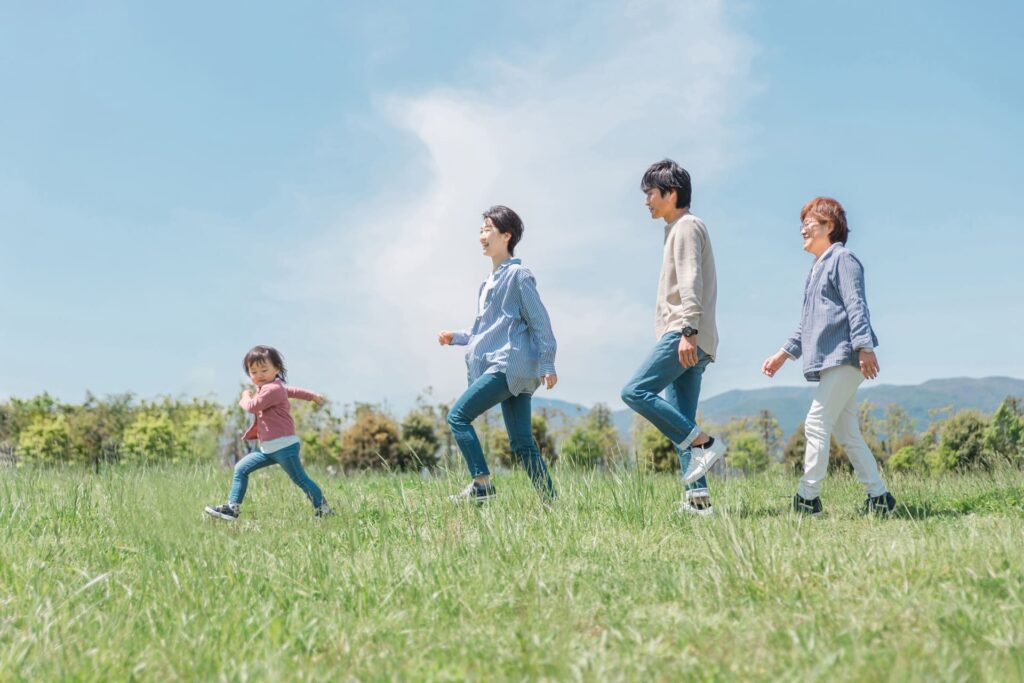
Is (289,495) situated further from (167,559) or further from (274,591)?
(274,591)

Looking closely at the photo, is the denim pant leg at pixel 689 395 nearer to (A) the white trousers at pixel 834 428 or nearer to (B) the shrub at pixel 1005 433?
(A) the white trousers at pixel 834 428

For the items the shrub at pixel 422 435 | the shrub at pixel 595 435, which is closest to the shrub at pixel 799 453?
the shrub at pixel 595 435

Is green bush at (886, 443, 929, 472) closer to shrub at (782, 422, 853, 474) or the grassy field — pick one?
shrub at (782, 422, 853, 474)

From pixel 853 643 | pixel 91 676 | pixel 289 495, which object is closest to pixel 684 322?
pixel 853 643

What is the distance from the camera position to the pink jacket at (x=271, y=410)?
21.9ft

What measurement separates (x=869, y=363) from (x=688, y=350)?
113 cm

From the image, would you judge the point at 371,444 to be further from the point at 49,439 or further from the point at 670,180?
the point at 670,180

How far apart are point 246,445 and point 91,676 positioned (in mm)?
12407

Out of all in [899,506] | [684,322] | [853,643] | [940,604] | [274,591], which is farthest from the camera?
[899,506]

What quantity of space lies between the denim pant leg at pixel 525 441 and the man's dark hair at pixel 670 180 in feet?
5.46

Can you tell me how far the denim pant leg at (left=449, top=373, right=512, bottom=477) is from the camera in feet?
19.3

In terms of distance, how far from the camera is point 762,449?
1564 centimetres

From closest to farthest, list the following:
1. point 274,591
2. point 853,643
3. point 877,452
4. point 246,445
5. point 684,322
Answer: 1. point 853,643
2. point 274,591
3. point 684,322
4. point 877,452
5. point 246,445

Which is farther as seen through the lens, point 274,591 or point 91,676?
point 274,591
